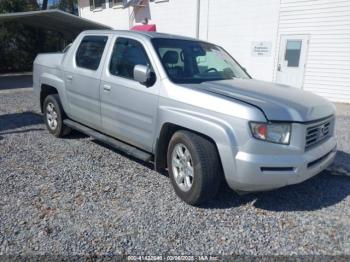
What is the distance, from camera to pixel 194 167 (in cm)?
348

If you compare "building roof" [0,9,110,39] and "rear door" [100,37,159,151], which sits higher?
"building roof" [0,9,110,39]

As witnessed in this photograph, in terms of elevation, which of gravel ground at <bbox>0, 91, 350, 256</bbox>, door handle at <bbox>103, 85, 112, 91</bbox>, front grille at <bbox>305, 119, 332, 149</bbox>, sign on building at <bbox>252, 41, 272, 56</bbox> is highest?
sign on building at <bbox>252, 41, 272, 56</bbox>

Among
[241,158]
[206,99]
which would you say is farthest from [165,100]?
[241,158]

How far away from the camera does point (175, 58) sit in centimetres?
423

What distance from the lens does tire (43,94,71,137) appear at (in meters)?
5.88

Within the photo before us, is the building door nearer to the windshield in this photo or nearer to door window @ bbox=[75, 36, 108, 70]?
the windshield

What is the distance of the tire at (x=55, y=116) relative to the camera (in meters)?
5.88

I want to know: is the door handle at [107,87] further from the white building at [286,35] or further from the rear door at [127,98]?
the white building at [286,35]

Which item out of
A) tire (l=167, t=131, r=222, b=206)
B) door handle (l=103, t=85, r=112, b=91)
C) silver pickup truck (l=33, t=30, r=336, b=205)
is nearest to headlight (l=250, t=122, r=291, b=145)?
silver pickup truck (l=33, t=30, r=336, b=205)

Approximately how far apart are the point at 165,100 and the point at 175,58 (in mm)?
745

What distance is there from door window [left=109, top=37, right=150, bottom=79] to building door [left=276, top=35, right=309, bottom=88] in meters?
9.07

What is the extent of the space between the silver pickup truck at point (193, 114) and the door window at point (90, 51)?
0.06 ft

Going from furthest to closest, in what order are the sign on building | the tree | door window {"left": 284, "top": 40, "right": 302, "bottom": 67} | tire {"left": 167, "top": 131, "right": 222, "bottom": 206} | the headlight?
the tree, the sign on building, door window {"left": 284, "top": 40, "right": 302, "bottom": 67}, tire {"left": 167, "top": 131, "right": 222, "bottom": 206}, the headlight

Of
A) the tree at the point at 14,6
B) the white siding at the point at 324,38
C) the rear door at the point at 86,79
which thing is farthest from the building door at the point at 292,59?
the tree at the point at 14,6
